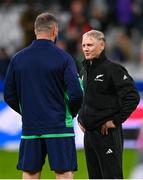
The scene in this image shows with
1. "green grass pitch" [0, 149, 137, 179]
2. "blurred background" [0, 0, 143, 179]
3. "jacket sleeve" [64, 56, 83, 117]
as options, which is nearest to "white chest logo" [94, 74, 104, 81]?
"jacket sleeve" [64, 56, 83, 117]

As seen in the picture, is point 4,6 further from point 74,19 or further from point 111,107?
point 111,107

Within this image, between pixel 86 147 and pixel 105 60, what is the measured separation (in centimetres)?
94

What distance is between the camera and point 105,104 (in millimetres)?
9312

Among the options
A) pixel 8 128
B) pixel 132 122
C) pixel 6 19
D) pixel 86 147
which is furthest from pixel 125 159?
pixel 6 19

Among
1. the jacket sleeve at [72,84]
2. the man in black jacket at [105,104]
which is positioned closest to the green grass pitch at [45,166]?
the man in black jacket at [105,104]

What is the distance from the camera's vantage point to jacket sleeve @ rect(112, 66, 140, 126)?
9.26 meters

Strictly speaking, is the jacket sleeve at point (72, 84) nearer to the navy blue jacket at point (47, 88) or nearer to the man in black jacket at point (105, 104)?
the navy blue jacket at point (47, 88)

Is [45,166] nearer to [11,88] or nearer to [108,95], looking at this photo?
[108,95]

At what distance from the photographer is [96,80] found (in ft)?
30.7

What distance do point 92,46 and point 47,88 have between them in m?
0.78

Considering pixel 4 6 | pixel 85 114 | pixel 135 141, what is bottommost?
pixel 135 141

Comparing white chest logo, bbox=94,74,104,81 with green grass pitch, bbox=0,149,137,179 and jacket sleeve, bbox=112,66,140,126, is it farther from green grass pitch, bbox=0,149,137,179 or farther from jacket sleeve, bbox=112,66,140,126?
green grass pitch, bbox=0,149,137,179

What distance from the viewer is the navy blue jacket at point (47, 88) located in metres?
8.81

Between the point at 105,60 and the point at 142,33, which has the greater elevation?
the point at 105,60
